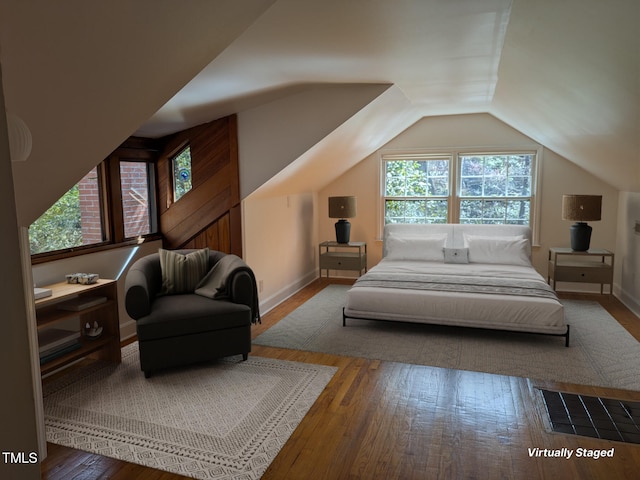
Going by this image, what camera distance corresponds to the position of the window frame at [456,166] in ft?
18.6

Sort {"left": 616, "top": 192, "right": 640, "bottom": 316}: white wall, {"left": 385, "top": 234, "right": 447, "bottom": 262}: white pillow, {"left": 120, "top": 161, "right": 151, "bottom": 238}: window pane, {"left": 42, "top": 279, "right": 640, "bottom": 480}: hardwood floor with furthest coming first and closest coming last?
{"left": 385, "top": 234, "right": 447, "bottom": 262}: white pillow → {"left": 616, "top": 192, "right": 640, "bottom": 316}: white wall → {"left": 120, "top": 161, "right": 151, "bottom": 238}: window pane → {"left": 42, "top": 279, "right": 640, "bottom": 480}: hardwood floor

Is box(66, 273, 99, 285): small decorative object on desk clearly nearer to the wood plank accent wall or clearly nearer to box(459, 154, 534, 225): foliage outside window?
the wood plank accent wall

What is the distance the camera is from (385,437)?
96.8 inches

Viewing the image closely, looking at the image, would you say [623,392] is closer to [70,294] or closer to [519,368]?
[519,368]

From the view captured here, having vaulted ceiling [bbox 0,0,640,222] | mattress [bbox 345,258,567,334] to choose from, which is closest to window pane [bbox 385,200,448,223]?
mattress [bbox 345,258,567,334]

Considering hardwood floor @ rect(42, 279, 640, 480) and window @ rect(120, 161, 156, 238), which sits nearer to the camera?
hardwood floor @ rect(42, 279, 640, 480)

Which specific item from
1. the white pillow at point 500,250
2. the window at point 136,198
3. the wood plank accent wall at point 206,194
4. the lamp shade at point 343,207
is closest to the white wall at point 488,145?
the lamp shade at point 343,207

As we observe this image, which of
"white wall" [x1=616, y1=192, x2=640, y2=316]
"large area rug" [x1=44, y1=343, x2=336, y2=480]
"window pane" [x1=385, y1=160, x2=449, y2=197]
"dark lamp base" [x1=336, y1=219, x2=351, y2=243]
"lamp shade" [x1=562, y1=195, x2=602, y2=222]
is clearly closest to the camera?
"large area rug" [x1=44, y1=343, x2=336, y2=480]

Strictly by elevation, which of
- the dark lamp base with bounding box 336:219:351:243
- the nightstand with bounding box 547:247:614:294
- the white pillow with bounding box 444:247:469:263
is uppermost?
the dark lamp base with bounding box 336:219:351:243

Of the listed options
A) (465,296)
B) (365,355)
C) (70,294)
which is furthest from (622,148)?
(70,294)

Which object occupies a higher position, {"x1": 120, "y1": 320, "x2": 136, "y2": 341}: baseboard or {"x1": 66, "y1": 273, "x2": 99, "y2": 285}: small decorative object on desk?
{"x1": 66, "y1": 273, "x2": 99, "y2": 285}: small decorative object on desk

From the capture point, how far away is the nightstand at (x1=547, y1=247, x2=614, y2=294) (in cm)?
496

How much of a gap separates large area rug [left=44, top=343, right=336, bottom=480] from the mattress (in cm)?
96

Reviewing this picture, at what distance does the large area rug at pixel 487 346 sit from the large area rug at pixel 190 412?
570 millimetres
